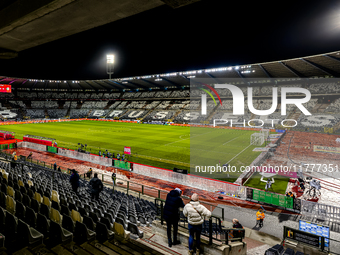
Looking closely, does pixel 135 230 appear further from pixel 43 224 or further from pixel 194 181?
pixel 194 181

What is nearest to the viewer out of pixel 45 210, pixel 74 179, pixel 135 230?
pixel 45 210

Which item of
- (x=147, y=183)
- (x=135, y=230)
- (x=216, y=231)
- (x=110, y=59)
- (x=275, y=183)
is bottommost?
(x=147, y=183)

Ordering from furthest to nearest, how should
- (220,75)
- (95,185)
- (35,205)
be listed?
(220,75)
(95,185)
(35,205)

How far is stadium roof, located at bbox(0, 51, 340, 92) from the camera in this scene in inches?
1748

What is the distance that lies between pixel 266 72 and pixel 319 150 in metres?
33.5

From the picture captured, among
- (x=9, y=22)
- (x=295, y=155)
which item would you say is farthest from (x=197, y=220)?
(x=295, y=155)

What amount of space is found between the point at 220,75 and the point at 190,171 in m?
50.1

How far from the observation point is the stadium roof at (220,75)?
1748 inches

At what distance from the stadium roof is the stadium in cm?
50

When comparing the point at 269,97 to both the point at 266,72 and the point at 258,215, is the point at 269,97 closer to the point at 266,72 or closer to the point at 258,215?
the point at 266,72

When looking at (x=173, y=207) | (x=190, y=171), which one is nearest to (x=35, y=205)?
(x=173, y=207)

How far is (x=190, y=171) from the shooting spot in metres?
20.0

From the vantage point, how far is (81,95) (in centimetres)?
9962

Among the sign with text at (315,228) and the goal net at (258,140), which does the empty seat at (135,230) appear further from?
the goal net at (258,140)
